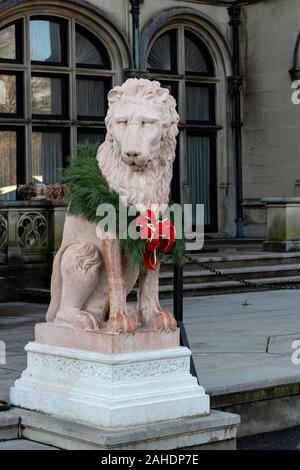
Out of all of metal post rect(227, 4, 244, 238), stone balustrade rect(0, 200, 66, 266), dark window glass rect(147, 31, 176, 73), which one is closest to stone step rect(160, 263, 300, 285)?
stone balustrade rect(0, 200, 66, 266)

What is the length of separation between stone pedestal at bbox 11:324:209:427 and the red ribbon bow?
0.49m

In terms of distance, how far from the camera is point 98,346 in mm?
6887

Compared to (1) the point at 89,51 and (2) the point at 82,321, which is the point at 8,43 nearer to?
(1) the point at 89,51

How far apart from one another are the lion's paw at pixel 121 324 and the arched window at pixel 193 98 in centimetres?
1543

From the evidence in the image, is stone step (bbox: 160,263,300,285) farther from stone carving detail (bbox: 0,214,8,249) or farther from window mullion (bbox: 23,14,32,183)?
window mullion (bbox: 23,14,32,183)

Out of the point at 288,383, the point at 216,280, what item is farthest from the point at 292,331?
the point at 216,280

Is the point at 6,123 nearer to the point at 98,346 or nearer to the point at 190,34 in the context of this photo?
the point at 190,34

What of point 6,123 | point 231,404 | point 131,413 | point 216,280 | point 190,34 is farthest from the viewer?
point 190,34

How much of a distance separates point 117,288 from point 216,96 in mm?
16332

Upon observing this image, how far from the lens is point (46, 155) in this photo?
21.0 m

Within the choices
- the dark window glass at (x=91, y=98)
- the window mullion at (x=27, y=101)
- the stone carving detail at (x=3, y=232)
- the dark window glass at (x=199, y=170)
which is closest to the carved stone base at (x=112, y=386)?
the stone carving detail at (x=3, y=232)

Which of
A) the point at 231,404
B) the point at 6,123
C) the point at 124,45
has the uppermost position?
the point at 124,45

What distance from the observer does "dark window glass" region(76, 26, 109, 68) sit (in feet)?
68.8

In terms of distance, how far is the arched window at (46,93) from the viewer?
20266mm
